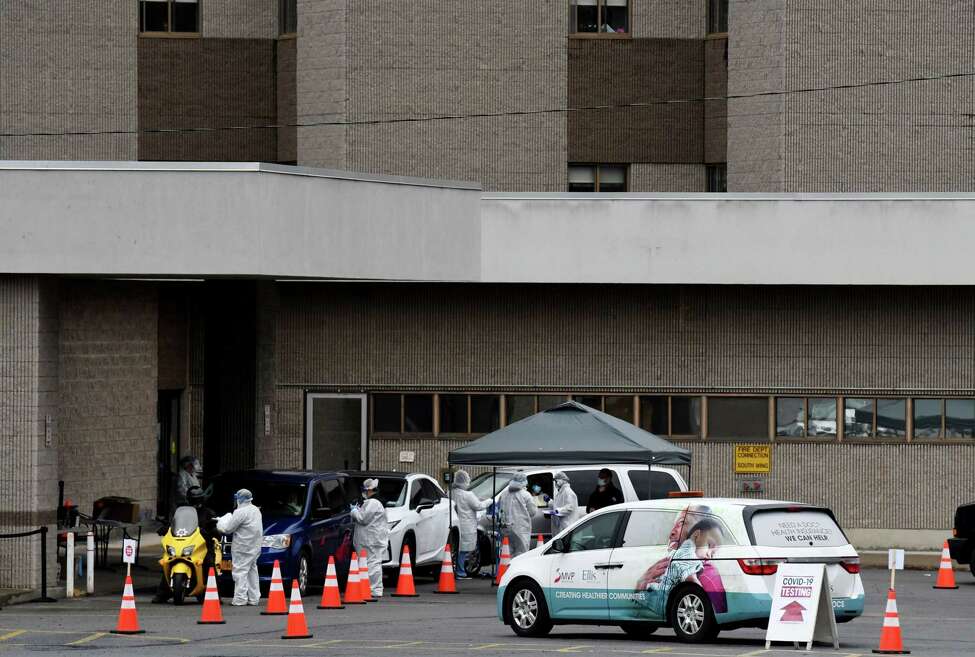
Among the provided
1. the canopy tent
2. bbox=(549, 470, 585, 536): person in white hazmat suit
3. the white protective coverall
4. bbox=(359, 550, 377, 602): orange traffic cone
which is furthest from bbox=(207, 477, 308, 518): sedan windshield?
bbox=(549, 470, 585, 536): person in white hazmat suit

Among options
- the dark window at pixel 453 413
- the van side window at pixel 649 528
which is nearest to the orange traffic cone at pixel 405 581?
the van side window at pixel 649 528

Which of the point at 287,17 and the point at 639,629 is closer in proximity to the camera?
the point at 639,629

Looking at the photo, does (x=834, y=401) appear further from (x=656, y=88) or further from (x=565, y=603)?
(x=565, y=603)

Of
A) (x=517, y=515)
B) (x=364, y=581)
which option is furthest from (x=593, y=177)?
(x=364, y=581)

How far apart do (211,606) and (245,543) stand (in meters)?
2.34

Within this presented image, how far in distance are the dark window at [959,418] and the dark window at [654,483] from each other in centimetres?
686

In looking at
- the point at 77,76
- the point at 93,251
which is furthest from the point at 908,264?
the point at 77,76

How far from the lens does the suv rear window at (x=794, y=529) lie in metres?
Answer: 17.4

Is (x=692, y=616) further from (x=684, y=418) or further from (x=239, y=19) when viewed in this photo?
(x=239, y=19)

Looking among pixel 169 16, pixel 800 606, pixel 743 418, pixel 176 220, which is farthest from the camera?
pixel 169 16

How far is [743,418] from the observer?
32.2 m

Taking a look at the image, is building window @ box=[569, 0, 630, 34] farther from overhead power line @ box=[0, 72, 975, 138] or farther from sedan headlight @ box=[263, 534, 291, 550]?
sedan headlight @ box=[263, 534, 291, 550]

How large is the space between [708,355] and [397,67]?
26.9 feet

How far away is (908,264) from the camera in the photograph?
1212 inches
